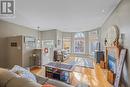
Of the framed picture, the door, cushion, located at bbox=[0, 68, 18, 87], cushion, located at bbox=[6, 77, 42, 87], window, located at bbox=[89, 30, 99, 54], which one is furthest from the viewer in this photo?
window, located at bbox=[89, 30, 99, 54]

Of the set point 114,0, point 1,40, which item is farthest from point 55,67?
point 1,40

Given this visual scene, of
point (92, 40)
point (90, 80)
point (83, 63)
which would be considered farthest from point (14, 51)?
point (92, 40)

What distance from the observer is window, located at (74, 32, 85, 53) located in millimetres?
11544

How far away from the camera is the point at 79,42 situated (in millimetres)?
11766

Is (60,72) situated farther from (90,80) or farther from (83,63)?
(83,63)

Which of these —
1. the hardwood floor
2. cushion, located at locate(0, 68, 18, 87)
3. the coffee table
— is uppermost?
cushion, located at locate(0, 68, 18, 87)

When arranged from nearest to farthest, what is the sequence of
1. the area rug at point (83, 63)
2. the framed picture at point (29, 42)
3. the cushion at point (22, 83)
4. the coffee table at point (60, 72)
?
the cushion at point (22, 83) → the coffee table at point (60, 72) → the framed picture at point (29, 42) → the area rug at point (83, 63)

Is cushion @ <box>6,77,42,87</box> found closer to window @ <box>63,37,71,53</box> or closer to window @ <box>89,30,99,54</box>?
window @ <box>89,30,99,54</box>

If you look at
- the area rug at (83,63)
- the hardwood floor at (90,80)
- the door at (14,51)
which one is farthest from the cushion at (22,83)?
the area rug at (83,63)

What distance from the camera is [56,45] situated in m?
9.66

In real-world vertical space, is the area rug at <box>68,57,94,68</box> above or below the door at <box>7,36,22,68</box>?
below

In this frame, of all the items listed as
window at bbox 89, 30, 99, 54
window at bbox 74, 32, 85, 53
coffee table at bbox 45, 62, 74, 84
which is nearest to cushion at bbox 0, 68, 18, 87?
coffee table at bbox 45, 62, 74, 84

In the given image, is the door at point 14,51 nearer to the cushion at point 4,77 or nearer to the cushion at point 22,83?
the cushion at point 4,77

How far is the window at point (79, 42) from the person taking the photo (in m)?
11.5
